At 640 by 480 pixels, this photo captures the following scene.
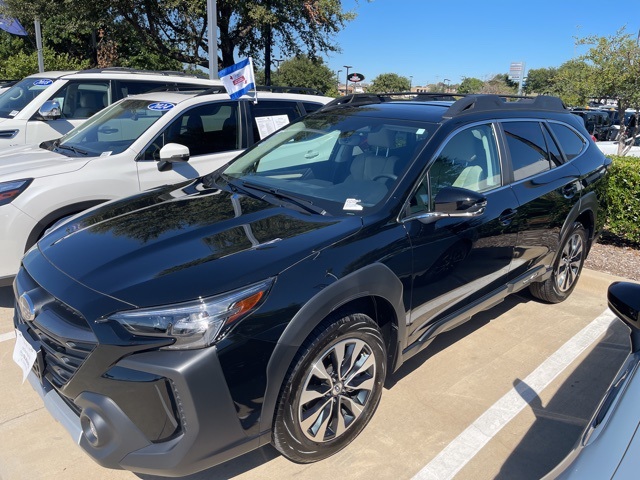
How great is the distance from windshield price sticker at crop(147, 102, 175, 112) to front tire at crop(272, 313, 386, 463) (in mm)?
3529

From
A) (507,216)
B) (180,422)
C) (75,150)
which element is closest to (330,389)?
(180,422)

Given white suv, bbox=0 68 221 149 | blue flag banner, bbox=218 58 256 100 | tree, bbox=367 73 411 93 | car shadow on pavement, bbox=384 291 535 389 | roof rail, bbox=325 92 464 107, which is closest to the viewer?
car shadow on pavement, bbox=384 291 535 389

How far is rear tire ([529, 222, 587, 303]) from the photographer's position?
14.5ft

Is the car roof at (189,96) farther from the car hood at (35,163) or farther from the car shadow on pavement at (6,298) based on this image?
the car shadow on pavement at (6,298)

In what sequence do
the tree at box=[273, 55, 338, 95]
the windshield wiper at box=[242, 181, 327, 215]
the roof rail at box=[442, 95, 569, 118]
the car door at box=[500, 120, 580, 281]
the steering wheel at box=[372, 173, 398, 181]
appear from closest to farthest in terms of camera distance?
the windshield wiper at box=[242, 181, 327, 215] < the steering wheel at box=[372, 173, 398, 181] < the roof rail at box=[442, 95, 569, 118] < the car door at box=[500, 120, 580, 281] < the tree at box=[273, 55, 338, 95]

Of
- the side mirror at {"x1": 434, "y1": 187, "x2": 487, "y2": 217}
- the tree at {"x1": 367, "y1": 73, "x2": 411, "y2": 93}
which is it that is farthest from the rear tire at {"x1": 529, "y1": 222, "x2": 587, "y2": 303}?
the tree at {"x1": 367, "y1": 73, "x2": 411, "y2": 93}

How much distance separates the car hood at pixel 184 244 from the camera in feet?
7.03

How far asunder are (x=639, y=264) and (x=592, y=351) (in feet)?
7.21

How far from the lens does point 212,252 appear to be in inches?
92.4


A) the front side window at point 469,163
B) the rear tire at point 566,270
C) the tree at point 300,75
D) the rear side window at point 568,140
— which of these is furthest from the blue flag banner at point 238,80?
the tree at point 300,75

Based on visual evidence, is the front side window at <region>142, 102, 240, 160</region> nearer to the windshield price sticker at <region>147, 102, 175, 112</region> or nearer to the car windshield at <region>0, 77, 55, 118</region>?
the windshield price sticker at <region>147, 102, 175, 112</region>

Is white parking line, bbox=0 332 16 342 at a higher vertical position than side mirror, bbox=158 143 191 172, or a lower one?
lower

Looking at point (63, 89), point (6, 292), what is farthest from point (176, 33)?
point (6, 292)

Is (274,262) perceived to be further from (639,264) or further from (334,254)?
(639,264)
